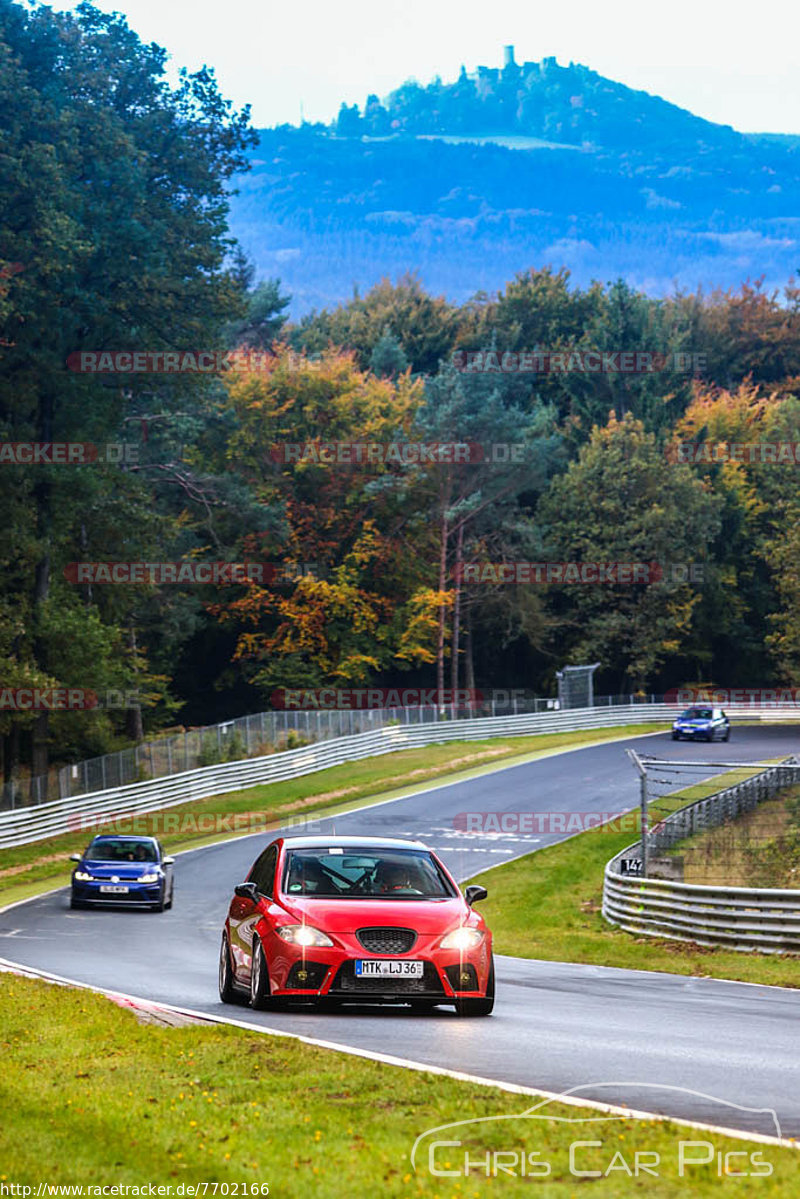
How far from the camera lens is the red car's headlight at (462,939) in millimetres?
12477

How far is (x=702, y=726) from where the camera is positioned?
62.5 meters

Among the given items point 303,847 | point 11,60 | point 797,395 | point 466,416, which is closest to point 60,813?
point 11,60

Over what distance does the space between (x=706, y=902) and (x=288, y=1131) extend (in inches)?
657

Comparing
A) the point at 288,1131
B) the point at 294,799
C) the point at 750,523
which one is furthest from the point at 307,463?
the point at 288,1131

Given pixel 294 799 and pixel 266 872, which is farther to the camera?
pixel 294 799

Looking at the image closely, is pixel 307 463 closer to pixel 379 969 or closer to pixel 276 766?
pixel 276 766

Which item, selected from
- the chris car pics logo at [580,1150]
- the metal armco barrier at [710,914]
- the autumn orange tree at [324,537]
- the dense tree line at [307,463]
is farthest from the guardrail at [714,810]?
the autumn orange tree at [324,537]

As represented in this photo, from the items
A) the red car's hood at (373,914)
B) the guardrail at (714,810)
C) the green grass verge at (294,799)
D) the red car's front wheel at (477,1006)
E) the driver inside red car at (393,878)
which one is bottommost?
the green grass verge at (294,799)

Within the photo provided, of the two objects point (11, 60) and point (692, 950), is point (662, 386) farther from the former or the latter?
point (692, 950)

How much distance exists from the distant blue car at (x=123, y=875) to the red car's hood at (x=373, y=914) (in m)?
16.5

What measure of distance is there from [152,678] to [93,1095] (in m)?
57.2

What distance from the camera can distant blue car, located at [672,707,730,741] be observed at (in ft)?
205

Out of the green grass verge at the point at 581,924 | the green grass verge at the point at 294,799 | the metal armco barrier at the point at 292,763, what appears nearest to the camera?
the green grass verge at the point at 581,924

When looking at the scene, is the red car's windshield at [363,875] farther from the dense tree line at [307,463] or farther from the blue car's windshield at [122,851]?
the dense tree line at [307,463]
